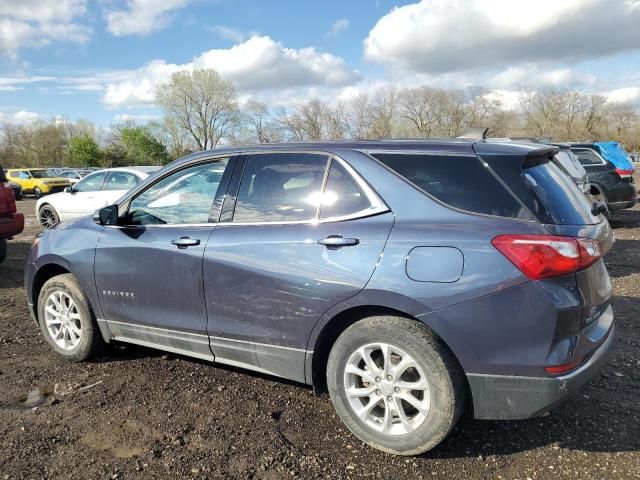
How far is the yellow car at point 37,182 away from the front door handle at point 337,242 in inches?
1102

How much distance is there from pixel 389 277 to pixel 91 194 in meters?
9.79

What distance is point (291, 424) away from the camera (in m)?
3.15

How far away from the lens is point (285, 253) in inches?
116

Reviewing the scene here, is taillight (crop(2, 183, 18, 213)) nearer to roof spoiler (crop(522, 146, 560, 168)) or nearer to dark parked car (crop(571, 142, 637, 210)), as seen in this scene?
roof spoiler (crop(522, 146, 560, 168))

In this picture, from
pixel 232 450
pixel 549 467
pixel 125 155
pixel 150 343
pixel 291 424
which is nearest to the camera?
pixel 549 467

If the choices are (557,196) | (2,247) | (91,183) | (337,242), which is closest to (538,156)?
(557,196)

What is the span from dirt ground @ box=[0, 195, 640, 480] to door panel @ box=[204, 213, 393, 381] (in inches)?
14.7

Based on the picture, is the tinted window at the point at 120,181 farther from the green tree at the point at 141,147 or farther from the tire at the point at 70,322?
the green tree at the point at 141,147

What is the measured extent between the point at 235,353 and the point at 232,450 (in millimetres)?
617

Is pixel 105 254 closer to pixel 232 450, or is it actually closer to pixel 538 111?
pixel 232 450

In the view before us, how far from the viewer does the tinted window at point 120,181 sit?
9.97 metres

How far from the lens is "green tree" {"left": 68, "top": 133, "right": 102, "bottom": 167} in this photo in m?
57.3

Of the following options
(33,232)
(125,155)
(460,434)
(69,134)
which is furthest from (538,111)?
(460,434)

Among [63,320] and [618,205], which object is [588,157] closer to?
[618,205]
